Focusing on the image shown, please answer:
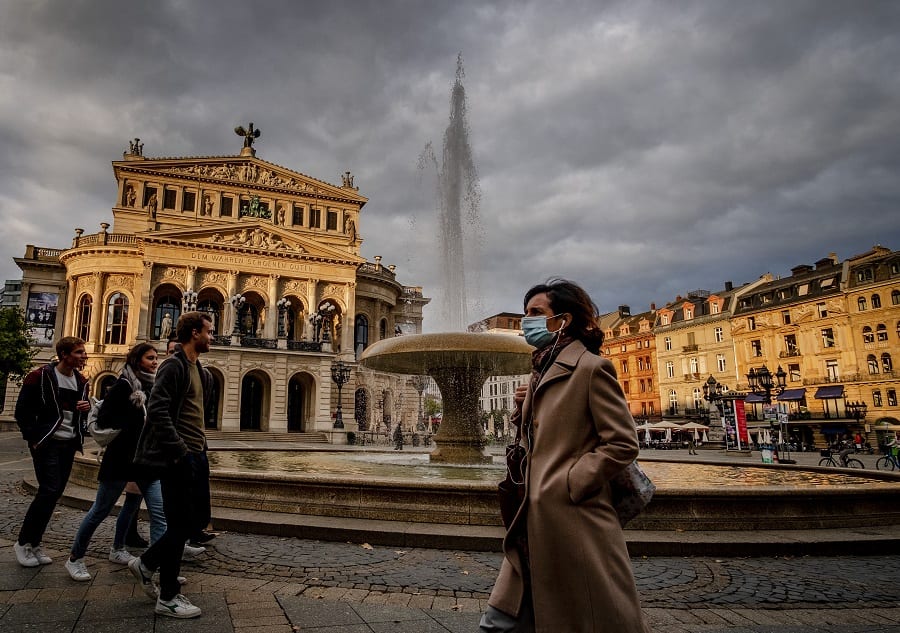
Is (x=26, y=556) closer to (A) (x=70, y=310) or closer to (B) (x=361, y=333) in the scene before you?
(A) (x=70, y=310)

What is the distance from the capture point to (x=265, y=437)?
104 ft

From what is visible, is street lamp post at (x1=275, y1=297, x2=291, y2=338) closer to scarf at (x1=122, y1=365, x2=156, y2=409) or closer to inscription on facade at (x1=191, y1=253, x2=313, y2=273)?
inscription on facade at (x1=191, y1=253, x2=313, y2=273)

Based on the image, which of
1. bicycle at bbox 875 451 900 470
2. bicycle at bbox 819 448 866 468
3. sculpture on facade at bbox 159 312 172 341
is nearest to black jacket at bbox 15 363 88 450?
bicycle at bbox 819 448 866 468

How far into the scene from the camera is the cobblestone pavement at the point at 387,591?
3.33m

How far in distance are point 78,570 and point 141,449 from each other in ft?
4.28

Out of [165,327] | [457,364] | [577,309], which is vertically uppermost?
[165,327]

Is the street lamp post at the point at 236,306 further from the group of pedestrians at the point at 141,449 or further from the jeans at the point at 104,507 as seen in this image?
the jeans at the point at 104,507

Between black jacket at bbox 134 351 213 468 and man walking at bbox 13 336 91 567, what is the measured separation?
1.30 m

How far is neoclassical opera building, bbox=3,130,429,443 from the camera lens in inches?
1410

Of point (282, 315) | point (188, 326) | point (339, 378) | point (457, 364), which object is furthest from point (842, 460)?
point (282, 315)

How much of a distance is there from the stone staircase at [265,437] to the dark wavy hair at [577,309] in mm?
29776

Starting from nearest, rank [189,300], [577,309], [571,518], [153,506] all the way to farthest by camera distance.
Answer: [571,518] → [577,309] → [153,506] → [189,300]

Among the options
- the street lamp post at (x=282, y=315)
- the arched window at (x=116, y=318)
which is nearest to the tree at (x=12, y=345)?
the arched window at (x=116, y=318)

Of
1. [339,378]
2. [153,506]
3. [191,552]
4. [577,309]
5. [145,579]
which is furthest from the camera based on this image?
[339,378]
